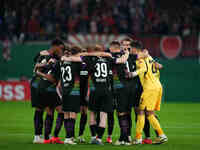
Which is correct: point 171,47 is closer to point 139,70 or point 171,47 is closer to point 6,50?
point 6,50

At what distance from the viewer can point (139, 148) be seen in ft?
38.2

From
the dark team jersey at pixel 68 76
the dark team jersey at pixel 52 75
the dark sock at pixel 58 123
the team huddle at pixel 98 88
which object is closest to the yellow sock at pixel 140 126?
the team huddle at pixel 98 88

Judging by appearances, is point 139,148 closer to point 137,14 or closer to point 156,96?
point 156,96

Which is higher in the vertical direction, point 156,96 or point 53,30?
point 53,30

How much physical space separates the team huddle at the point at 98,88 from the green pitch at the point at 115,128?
0.52 metres

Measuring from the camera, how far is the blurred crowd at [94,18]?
27.4 metres

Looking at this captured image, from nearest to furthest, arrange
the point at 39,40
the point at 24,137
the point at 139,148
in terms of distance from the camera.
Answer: the point at 139,148, the point at 24,137, the point at 39,40

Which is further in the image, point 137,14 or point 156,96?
point 137,14

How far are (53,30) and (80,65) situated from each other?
51.2 feet

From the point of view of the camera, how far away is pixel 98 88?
1223 cm

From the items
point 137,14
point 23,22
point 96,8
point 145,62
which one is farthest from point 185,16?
point 145,62

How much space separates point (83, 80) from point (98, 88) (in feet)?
1.79

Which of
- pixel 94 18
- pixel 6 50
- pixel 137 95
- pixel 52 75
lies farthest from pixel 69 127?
A: pixel 94 18

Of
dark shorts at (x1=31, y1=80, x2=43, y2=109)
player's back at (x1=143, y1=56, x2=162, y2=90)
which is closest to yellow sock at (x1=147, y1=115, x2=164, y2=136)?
player's back at (x1=143, y1=56, x2=162, y2=90)
